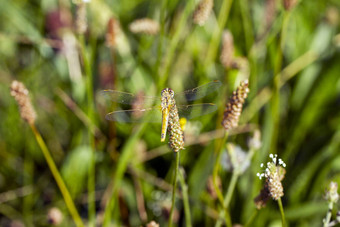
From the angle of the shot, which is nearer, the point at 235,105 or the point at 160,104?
the point at 235,105

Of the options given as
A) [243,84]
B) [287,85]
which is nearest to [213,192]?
[243,84]

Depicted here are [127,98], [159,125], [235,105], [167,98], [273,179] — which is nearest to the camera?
[273,179]

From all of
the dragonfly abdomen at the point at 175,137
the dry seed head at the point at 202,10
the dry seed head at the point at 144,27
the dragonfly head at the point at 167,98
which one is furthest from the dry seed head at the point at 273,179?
the dry seed head at the point at 144,27

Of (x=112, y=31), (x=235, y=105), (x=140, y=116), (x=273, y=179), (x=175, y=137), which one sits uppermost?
(x=112, y=31)

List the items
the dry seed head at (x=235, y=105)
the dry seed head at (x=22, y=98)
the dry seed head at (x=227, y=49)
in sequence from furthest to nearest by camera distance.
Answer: the dry seed head at (x=227, y=49) → the dry seed head at (x=22, y=98) → the dry seed head at (x=235, y=105)

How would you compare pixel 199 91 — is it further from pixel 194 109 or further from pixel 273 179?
pixel 273 179

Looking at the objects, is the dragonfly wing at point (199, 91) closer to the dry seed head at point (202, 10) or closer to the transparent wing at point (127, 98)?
the transparent wing at point (127, 98)

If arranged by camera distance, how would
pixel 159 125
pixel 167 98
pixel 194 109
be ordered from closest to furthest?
pixel 167 98 → pixel 194 109 → pixel 159 125

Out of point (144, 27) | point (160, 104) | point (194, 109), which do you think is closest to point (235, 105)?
point (194, 109)
